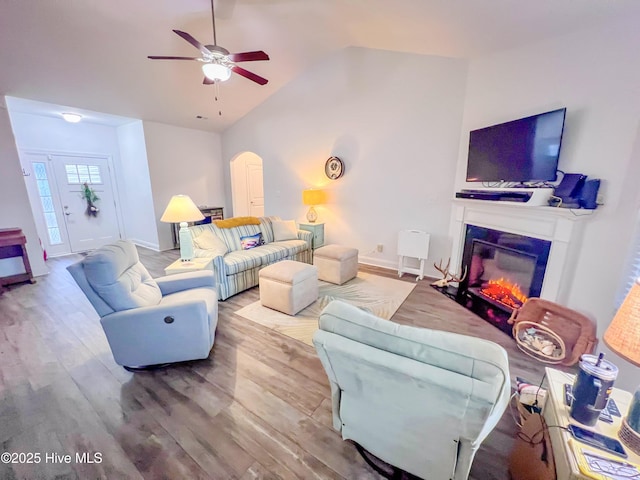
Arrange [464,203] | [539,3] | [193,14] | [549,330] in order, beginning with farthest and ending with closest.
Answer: [464,203] < [193,14] < [549,330] < [539,3]

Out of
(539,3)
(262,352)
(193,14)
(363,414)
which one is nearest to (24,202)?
(193,14)

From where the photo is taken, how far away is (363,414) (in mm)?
1265

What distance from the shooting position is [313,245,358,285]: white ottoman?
12.0ft

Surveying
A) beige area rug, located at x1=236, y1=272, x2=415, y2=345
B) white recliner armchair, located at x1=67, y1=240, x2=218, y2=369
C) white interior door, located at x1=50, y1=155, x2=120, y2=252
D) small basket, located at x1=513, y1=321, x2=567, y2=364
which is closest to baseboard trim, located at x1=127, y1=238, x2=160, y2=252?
white interior door, located at x1=50, y1=155, x2=120, y2=252

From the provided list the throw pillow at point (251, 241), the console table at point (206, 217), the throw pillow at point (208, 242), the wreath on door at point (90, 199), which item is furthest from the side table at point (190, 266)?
the wreath on door at point (90, 199)

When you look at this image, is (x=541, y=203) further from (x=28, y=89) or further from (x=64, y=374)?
(x=28, y=89)

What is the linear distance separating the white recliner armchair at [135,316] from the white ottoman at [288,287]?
33.9 inches

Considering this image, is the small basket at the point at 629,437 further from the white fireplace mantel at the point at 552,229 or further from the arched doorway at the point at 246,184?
the arched doorway at the point at 246,184

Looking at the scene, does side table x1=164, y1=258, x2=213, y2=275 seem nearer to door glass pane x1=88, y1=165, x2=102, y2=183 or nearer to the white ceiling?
the white ceiling

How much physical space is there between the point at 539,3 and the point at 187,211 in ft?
11.7

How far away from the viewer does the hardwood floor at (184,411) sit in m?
1.38

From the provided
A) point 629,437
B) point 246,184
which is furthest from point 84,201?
point 629,437

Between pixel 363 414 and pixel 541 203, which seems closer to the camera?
pixel 363 414

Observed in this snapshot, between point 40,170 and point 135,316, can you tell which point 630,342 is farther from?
point 40,170
